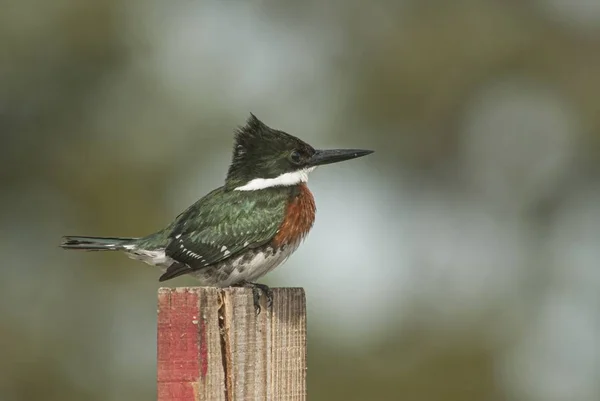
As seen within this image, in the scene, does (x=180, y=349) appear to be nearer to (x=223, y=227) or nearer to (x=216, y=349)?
(x=216, y=349)

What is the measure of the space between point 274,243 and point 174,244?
0.50 m

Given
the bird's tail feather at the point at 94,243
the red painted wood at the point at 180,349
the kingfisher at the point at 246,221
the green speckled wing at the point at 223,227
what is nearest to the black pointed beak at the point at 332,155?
the kingfisher at the point at 246,221

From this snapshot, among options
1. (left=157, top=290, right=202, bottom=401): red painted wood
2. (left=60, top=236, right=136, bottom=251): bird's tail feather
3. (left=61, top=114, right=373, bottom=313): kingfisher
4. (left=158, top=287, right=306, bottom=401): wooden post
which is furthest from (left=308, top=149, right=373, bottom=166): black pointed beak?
(left=157, top=290, right=202, bottom=401): red painted wood

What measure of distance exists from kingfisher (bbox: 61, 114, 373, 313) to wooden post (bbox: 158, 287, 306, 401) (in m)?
1.97

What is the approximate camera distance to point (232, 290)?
408cm

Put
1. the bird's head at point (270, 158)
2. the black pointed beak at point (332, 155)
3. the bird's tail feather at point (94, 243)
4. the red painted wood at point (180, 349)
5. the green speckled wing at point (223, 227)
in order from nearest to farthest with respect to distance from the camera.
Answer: the red painted wood at point (180, 349)
the green speckled wing at point (223, 227)
the bird's tail feather at point (94, 243)
the bird's head at point (270, 158)
the black pointed beak at point (332, 155)

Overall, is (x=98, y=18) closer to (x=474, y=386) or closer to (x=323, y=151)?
(x=474, y=386)

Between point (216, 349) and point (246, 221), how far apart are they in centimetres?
237

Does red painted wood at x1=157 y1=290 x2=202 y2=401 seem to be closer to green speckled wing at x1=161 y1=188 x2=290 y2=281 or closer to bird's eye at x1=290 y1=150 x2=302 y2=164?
green speckled wing at x1=161 y1=188 x2=290 y2=281

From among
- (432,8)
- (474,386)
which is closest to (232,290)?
(474,386)

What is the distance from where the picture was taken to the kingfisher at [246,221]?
247 inches

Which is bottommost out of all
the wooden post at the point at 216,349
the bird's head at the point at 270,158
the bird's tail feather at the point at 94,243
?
the wooden post at the point at 216,349

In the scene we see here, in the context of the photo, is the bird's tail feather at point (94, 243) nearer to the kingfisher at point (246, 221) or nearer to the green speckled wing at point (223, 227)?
the kingfisher at point (246, 221)

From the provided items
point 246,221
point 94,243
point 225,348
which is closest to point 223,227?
point 246,221
